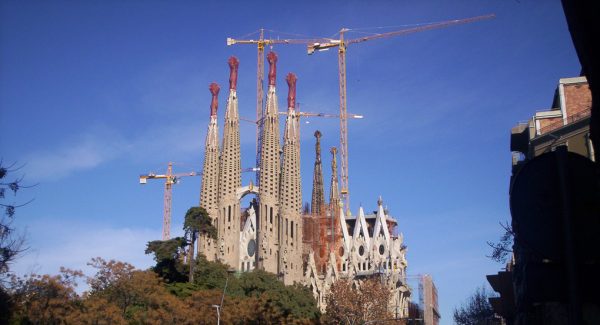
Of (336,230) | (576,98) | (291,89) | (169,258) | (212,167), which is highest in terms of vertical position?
(291,89)

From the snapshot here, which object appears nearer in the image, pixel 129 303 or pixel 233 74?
pixel 129 303

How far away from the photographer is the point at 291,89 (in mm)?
85125

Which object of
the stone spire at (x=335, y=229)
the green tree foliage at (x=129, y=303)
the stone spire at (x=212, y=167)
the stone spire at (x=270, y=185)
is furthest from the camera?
the stone spire at (x=335, y=229)

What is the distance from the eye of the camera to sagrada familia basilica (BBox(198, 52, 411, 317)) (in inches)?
3024

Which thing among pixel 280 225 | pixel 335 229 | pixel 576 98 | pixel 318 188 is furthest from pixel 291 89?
pixel 576 98

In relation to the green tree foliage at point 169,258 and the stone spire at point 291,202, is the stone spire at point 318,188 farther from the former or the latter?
the green tree foliage at point 169,258

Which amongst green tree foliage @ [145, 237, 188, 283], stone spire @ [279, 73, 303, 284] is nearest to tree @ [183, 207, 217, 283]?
green tree foliage @ [145, 237, 188, 283]

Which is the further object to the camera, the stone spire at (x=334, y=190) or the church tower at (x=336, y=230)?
the stone spire at (x=334, y=190)

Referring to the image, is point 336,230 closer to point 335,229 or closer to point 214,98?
point 335,229

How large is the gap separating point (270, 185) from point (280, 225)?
4.98 m

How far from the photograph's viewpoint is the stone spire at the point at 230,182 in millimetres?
76625

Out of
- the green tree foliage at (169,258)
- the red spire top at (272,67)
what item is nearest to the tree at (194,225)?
the green tree foliage at (169,258)

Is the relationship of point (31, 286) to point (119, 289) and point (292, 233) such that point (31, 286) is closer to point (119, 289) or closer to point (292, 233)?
point (119, 289)

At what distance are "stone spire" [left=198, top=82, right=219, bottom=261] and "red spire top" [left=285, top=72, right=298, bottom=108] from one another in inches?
364
